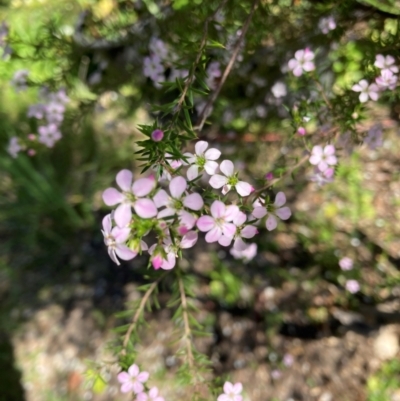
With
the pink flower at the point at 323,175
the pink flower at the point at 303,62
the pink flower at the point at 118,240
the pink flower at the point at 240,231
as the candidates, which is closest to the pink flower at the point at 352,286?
the pink flower at the point at 323,175

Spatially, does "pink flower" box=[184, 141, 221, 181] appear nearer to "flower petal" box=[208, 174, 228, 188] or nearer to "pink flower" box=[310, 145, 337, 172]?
"flower petal" box=[208, 174, 228, 188]

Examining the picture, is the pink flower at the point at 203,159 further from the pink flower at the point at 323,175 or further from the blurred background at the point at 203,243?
the blurred background at the point at 203,243

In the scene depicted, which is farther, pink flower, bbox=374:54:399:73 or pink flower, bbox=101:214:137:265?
pink flower, bbox=374:54:399:73

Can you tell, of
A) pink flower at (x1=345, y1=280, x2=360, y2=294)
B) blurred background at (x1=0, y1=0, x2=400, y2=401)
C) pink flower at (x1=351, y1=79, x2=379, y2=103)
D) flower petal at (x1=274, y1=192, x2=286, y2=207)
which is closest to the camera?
flower petal at (x1=274, y1=192, x2=286, y2=207)

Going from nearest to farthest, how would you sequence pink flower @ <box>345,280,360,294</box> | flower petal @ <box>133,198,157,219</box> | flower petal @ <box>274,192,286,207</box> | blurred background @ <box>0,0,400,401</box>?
1. flower petal @ <box>133,198,157,219</box>
2. flower petal @ <box>274,192,286,207</box>
3. blurred background @ <box>0,0,400,401</box>
4. pink flower @ <box>345,280,360,294</box>

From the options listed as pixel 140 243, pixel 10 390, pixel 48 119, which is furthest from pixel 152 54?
pixel 10 390

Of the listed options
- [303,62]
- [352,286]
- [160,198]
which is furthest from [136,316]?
[352,286]

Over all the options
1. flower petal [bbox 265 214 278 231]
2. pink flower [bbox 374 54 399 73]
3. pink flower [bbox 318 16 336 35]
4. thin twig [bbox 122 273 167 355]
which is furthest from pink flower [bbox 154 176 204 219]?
pink flower [bbox 318 16 336 35]
